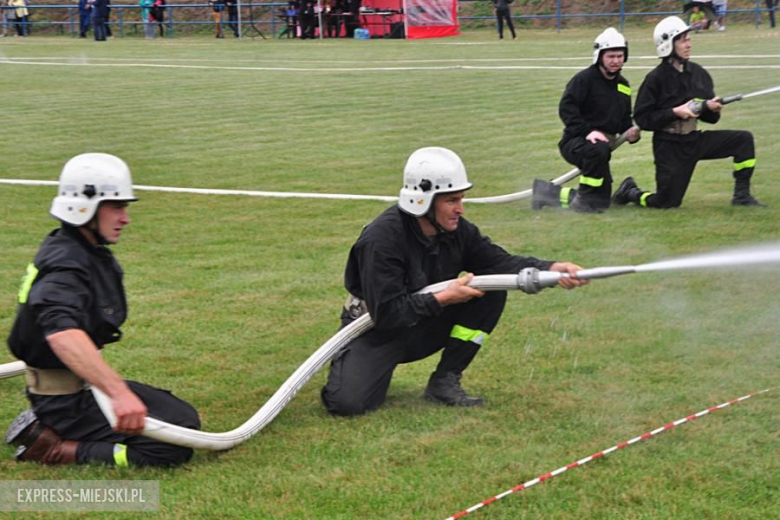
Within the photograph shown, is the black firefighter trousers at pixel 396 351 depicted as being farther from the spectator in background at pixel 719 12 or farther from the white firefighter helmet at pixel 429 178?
the spectator in background at pixel 719 12

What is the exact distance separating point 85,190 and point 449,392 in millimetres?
2141

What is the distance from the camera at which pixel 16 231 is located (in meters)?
10.4

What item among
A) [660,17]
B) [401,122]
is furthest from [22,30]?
[401,122]

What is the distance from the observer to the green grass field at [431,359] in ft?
15.6

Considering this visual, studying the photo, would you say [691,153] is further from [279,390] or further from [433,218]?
[279,390]

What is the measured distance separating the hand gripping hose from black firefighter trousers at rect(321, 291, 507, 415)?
0.32 ft

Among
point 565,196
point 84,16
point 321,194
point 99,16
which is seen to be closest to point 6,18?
point 84,16

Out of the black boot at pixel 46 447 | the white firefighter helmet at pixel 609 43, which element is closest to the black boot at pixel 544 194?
the white firefighter helmet at pixel 609 43

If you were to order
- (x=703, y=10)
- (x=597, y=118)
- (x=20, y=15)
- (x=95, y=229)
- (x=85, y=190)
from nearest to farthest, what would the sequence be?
(x=85, y=190) < (x=95, y=229) < (x=597, y=118) < (x=703, y=10) < (x=20, y=15)

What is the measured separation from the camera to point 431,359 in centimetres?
675

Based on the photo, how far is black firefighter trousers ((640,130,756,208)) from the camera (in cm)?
1045

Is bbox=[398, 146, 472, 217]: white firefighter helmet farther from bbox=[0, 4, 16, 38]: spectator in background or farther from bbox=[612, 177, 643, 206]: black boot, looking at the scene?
bbox=[0, 4, 16, 38]: spectator in background

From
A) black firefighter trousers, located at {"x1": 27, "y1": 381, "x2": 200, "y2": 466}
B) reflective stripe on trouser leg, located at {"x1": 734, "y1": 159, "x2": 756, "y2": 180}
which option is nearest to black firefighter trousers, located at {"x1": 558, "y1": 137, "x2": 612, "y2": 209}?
reflective stripe on trouser leg, located at {"x1": 734, "y1": 159, "x2": 756, "y2": 180}

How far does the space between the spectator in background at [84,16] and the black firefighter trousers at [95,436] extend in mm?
41036
